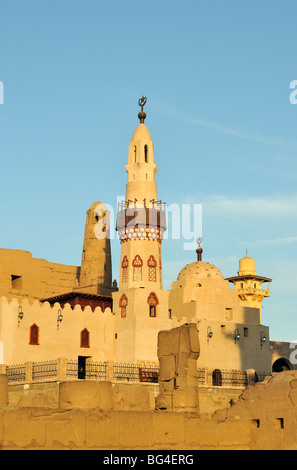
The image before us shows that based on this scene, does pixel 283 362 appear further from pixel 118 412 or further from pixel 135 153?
pixel 118 412

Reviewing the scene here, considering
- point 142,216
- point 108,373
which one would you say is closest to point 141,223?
point 142,216

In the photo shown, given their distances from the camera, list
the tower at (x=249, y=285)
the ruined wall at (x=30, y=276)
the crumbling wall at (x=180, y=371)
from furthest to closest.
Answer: the tower at (x=249, y=285)
the ruined wall at (x=30, y=276)
the crumbling wall at (x=180, y=371)

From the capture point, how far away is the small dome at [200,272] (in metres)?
42.2

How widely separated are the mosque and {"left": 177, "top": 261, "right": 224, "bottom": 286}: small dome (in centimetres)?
6

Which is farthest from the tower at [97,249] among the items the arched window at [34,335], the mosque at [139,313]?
the arched window at [34,335]

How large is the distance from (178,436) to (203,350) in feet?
54.2

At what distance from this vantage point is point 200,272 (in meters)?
42.4

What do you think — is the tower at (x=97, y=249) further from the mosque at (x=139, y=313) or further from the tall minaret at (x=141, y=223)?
the tall minaret at (x=141, y=223)

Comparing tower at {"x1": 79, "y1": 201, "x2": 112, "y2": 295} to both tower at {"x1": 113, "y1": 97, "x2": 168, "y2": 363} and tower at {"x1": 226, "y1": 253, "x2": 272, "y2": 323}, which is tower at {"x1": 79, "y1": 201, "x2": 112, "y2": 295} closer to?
tower at {"x1": 113, "y1": 97, "x2": 168, "y2": 363}

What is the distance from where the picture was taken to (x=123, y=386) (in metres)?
33.1

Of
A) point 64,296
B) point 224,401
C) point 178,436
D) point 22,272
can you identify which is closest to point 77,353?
point 64,296

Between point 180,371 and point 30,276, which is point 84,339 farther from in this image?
point 180,371

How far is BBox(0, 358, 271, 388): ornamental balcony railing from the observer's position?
32.5m

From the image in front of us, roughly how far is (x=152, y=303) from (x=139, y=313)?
1116 millimetres
